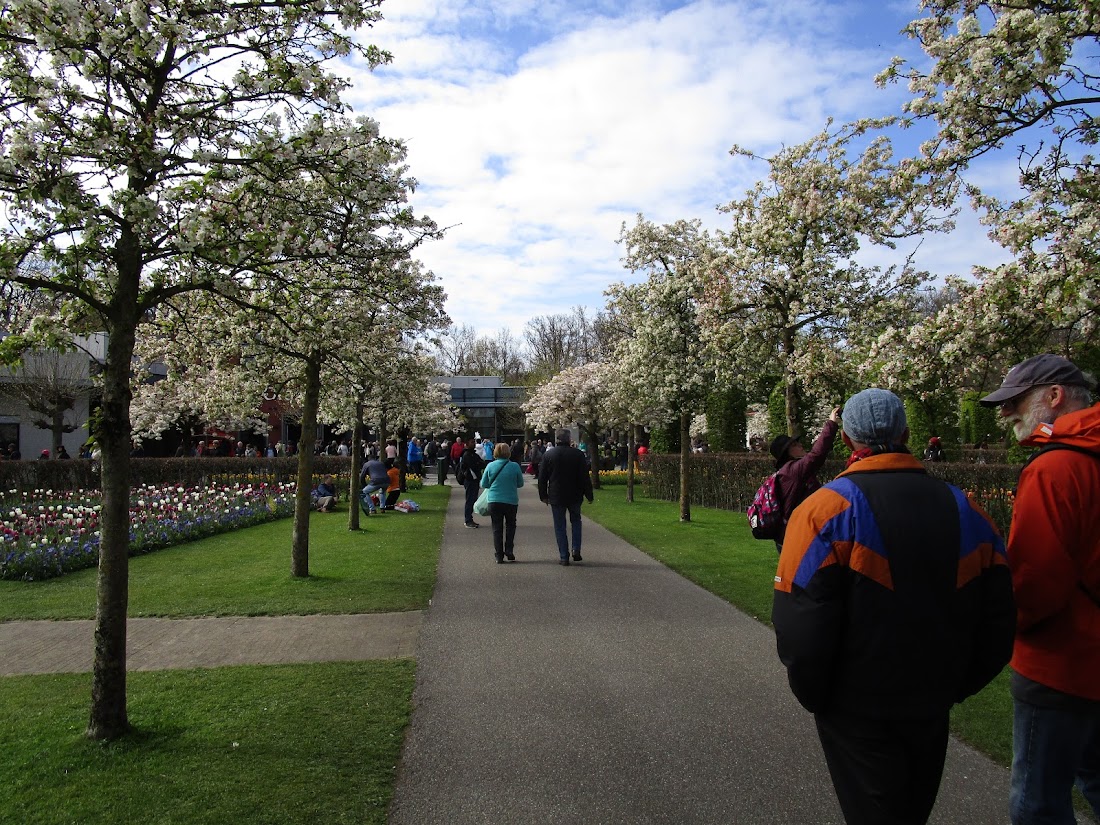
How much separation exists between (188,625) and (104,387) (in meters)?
3.82

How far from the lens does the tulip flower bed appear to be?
10.7 metres

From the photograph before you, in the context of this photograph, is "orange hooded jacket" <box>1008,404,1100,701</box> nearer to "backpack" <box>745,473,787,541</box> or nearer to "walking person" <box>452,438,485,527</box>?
"backpack" <box>745,473,787,541</box>

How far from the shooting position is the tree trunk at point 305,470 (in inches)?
381

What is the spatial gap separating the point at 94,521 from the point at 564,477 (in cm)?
773

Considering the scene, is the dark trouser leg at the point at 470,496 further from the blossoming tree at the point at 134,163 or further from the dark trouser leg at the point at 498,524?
the blossoming tree at the point at 134,163

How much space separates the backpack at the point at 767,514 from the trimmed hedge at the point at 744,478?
2645mm

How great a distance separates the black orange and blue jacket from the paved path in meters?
1.44

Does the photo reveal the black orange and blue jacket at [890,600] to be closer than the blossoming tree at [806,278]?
Yes

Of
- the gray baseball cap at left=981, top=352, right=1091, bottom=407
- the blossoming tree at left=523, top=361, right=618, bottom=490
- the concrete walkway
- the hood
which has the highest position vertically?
the blossoming tree at left=523, top=361, right=618, bottom=490

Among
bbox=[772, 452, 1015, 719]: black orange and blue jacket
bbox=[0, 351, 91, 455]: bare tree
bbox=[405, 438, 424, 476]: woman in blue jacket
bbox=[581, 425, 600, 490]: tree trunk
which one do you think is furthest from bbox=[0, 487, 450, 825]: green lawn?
bbox=[0, 351, 91, 455]: bare tree

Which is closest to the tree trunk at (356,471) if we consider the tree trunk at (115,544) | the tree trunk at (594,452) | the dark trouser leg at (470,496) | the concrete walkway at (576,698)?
the dark trouser leg at (470,496)

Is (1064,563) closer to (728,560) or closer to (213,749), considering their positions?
(213,749)

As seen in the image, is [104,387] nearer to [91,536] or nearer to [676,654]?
[676,654]

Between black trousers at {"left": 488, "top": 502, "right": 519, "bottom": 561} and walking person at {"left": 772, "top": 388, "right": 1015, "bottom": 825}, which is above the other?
walking person at {"left": 772, "top": 388, "right": 1015, "bottom": 825}
